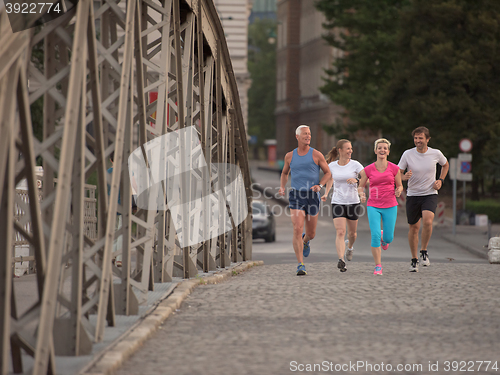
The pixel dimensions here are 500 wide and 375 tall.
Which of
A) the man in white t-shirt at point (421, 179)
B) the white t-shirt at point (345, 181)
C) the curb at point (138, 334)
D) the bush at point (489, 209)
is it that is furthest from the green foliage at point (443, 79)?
the curb at point (138, 334)

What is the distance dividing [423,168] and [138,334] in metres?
6.70

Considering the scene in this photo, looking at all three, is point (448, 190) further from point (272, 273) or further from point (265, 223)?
point (272, 273)

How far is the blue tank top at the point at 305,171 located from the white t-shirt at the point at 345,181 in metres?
0.90

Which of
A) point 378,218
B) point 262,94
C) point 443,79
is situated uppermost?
point 262,94

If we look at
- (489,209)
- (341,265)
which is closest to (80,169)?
(341,265)

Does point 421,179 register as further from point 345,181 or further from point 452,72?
point 452,72

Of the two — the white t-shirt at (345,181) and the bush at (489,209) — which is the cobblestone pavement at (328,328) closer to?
the white t-shirt at (345,181)

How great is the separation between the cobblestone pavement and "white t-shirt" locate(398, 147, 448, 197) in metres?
1.89

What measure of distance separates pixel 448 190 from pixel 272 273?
121 ft

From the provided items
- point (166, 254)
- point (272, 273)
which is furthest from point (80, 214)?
point (272, 273)

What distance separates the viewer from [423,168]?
1237cm

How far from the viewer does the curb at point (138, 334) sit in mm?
5457

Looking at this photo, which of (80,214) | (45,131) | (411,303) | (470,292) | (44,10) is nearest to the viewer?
(44,10)

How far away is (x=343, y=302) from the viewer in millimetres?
8750
